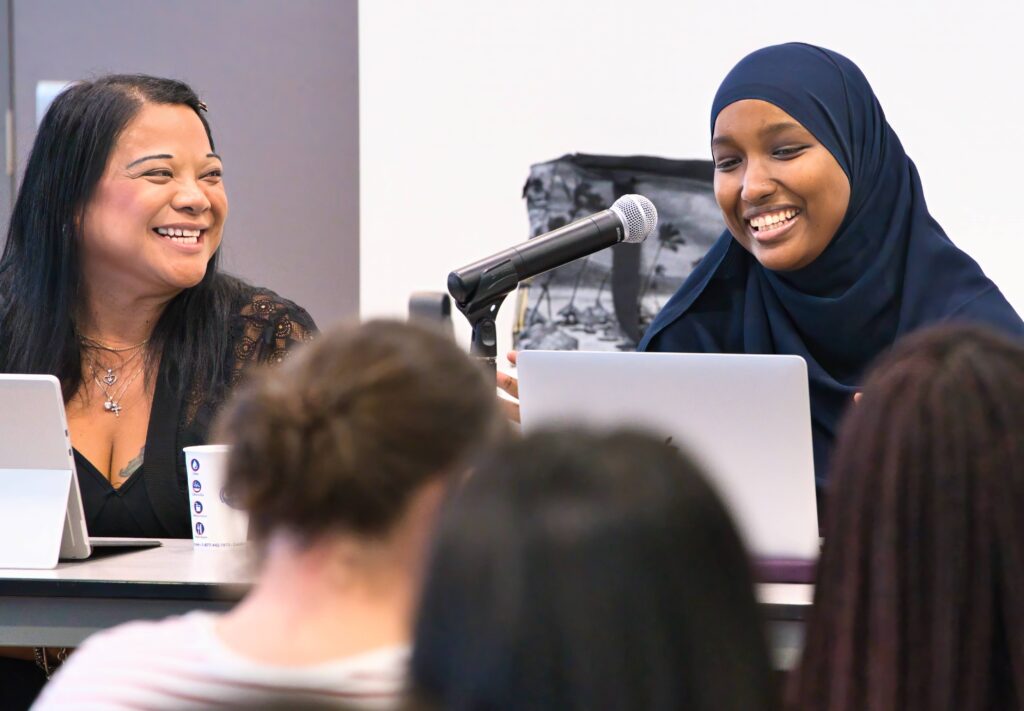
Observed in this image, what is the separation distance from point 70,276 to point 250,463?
168cm

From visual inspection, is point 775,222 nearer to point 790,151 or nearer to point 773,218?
point 773,218

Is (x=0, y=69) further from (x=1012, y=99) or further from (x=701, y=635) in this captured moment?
(x=701, y=635)

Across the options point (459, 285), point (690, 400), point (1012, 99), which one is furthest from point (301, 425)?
point (1012, 99)

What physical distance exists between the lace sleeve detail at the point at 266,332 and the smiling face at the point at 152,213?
12cm

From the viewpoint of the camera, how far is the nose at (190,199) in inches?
94.2

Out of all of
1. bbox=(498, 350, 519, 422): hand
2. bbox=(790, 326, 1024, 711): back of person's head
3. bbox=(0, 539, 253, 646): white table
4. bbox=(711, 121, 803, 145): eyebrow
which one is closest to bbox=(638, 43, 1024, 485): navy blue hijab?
bbox=(711, 121, 803, 145): eyebrow

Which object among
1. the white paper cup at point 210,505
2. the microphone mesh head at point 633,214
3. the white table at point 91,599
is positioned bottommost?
the white table at point 91,599

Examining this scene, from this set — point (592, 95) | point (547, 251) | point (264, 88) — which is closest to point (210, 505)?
point (547, 251)

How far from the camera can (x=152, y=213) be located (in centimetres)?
238

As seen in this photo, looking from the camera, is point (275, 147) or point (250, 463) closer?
point (250, 463)

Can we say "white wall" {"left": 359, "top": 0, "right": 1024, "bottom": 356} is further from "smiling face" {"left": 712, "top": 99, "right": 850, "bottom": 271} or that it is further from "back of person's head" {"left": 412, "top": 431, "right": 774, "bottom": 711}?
"back of person's head" {"left": 412, "top": 431, "right": 774, "bottom": 711}

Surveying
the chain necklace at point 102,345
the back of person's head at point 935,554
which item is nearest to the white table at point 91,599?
the chain necklace at point 102,345

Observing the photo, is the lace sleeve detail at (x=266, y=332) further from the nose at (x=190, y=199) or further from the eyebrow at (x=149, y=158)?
the eyebrow at (x=149, y=158)

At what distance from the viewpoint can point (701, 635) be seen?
0.59 meters
